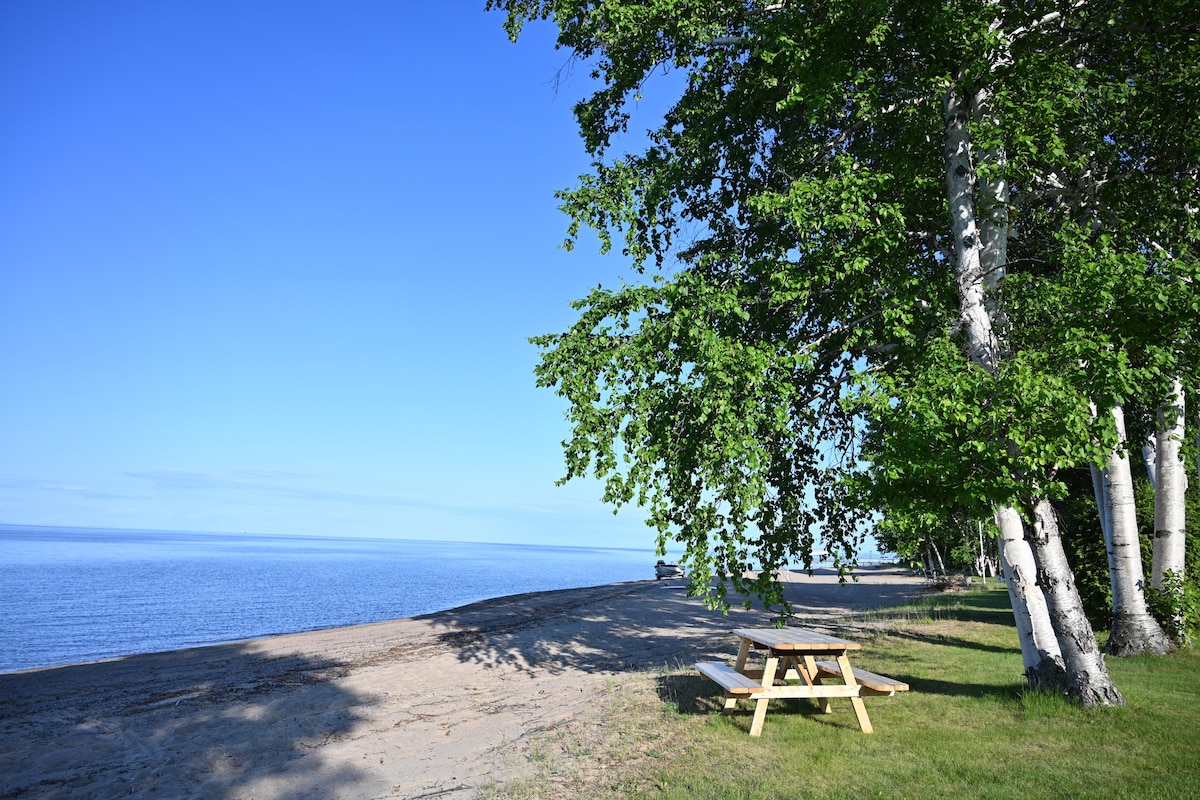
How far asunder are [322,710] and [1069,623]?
10432 millimetres

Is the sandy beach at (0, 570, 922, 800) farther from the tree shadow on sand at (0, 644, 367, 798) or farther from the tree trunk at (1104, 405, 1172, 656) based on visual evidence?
the tree trunk at (1104, 405, 1172, 656)

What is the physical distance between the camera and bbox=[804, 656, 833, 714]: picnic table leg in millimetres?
8406

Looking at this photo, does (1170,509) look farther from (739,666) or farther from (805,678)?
(739,666)

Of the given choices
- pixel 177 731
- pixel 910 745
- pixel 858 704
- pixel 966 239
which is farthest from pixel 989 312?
pixel 177 731

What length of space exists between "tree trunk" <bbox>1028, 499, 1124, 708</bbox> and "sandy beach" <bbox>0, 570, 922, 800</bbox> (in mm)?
5932

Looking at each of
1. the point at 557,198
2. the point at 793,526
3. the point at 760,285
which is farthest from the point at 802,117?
the point at 793,526

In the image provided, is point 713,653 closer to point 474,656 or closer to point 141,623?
point 474,656

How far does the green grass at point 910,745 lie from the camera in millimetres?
6172

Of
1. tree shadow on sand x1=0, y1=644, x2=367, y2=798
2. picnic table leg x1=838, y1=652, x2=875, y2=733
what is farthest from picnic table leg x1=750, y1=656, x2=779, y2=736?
tree shadow on sand x1=0, y1=644, x2=367, y2=798

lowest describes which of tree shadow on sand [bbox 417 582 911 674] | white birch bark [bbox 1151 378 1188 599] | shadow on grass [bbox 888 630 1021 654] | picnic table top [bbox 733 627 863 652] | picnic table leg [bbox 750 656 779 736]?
tree shadow on sand [bbox 417 582 911 674]

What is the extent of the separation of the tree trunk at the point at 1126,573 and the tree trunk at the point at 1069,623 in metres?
4.01

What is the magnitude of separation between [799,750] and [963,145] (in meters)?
7.87

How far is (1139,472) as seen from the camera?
54.4 ft

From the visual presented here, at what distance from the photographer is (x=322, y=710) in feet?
36.8
